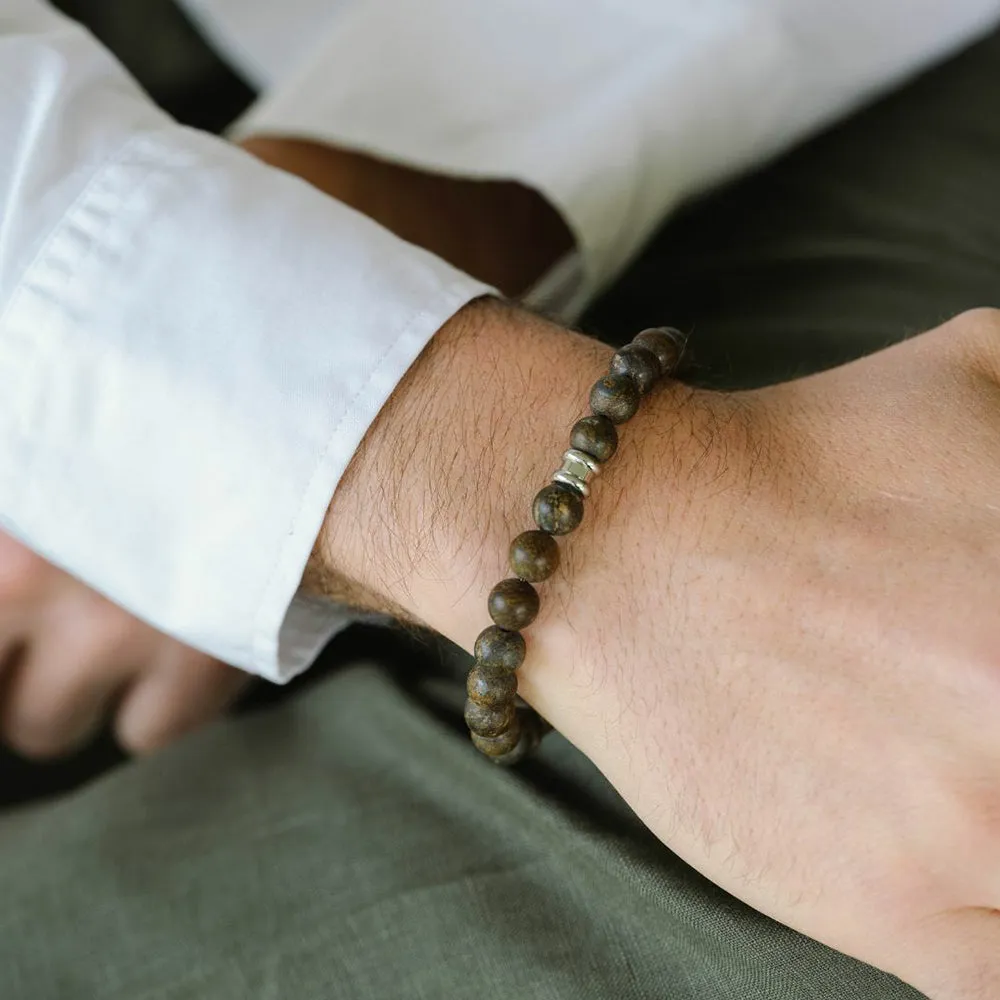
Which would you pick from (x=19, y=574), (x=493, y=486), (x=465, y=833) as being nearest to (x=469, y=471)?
(x=493, y=486)

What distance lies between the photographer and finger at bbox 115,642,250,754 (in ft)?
2.88

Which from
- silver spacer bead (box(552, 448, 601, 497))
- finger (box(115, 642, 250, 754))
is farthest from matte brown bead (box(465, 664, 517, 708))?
finger (box(115, 642, 250, 754))

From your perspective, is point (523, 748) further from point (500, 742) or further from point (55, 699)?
point (55, 699)

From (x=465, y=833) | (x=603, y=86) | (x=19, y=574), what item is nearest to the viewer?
(x=465, y=833)

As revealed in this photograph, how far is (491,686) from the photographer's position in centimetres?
57

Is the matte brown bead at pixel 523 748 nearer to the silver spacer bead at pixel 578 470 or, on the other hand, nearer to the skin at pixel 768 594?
the skin at pixel 768 594

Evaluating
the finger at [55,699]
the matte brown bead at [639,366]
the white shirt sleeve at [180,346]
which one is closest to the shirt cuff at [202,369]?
the white shirt sleeve at [180,346]

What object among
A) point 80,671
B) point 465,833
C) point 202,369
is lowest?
point 465,833

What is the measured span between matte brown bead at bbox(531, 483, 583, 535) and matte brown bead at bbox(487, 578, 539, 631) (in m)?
0.03

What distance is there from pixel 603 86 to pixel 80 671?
69 cm

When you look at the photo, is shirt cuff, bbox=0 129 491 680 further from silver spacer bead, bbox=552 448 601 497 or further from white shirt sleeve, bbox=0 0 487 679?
silver spacer bead, bbox=552 448 601 497

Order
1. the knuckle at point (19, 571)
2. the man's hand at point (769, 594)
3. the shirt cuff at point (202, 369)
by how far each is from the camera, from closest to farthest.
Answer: the man's hand at point (769, 594) < the shirt cuff at point (202, 369) < the knuckle at point (19, 571)

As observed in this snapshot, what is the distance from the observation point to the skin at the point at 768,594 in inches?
20.0

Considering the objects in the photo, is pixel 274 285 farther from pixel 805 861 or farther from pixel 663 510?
pixel 805 861
